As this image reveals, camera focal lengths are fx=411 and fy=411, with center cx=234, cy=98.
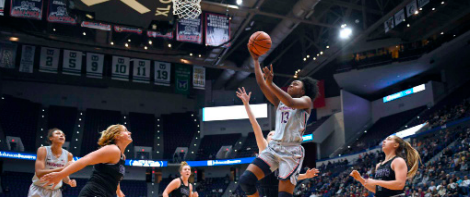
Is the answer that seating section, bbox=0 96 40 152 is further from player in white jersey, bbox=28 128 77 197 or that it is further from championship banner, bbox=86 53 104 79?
player in white jersey, bbox=28 128 77 197

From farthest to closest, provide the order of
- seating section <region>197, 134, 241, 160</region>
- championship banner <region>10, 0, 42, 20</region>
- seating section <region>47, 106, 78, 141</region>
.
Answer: seating section <region>197, 134, 241, 160</region>
seating section <region>47, 106, 78, 141</region>
championship banner <region>10, 0, 42, 20</region>

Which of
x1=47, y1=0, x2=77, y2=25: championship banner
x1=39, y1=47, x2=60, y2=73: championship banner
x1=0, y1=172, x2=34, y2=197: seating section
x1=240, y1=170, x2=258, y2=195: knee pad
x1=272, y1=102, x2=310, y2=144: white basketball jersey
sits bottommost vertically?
x1=0, y1=172, x2=34, y2=197: seating section

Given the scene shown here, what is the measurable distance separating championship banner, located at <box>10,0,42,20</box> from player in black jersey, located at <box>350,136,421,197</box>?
613 inches

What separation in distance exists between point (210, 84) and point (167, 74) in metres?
11.8

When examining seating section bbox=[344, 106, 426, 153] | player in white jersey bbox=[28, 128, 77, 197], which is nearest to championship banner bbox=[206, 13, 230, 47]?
seating section bbox=[344, 106, 426, 153]

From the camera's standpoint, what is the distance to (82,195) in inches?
145

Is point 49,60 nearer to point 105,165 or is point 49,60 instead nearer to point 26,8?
point 26,8

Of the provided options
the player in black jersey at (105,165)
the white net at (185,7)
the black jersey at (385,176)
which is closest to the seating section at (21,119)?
the white net at (185,7)

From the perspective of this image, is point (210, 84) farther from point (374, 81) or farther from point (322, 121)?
point (374, 81)

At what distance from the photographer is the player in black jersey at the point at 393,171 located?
4.46 m

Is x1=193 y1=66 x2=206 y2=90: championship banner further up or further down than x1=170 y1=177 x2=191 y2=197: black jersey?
further up

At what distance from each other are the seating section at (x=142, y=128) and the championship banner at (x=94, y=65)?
1099 cm

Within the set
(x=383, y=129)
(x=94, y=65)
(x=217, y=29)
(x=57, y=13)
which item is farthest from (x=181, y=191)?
(x=383, y=129)

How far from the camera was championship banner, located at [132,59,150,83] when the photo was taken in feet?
70.4
